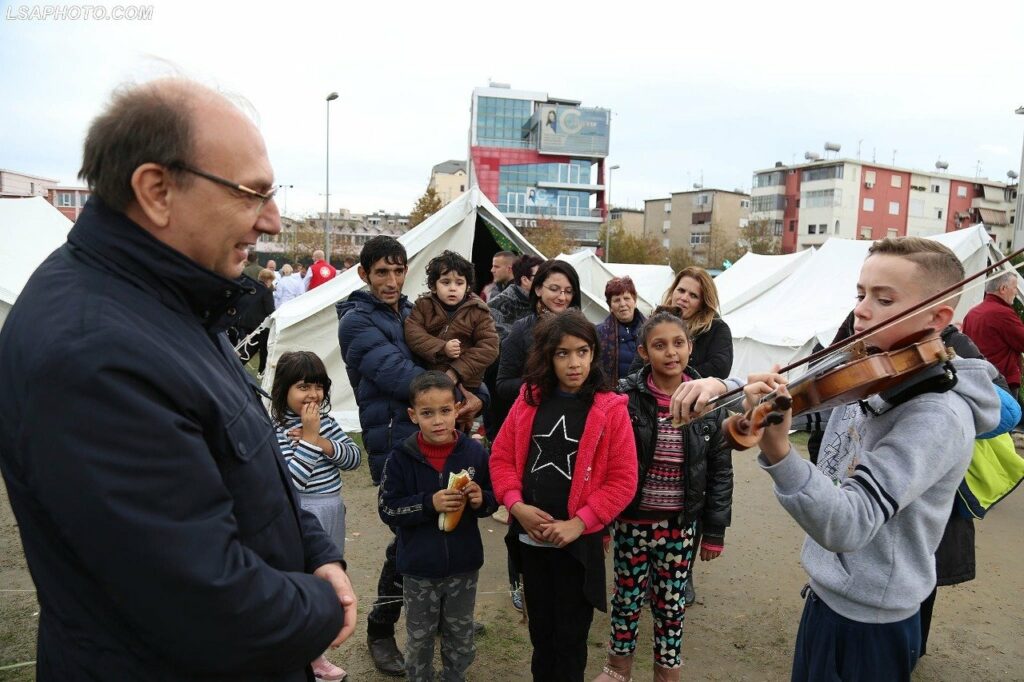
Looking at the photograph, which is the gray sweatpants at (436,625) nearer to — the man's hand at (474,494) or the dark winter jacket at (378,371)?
the man's hand at (474,494)

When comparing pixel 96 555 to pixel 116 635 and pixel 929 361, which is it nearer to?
pixel 116 635

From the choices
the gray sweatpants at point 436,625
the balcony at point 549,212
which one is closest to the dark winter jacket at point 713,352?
the gray sweatpants at point 436,625

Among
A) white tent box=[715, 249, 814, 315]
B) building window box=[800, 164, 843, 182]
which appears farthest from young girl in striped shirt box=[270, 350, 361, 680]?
building window box=[800, 164, 843, 182]

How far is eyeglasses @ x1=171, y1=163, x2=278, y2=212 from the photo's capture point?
1.36 metres

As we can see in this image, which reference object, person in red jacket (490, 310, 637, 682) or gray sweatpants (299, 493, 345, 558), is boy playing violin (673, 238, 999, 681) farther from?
gray sweatpants (299, 493, 345, 558)

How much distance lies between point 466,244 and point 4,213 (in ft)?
31.9

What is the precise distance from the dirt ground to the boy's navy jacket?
824mm

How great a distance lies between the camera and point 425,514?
311 cm

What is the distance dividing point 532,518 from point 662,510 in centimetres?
76

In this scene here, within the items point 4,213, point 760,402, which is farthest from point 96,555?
point 4,213

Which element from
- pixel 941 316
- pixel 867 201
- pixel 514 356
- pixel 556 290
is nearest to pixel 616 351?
pixel 556 290

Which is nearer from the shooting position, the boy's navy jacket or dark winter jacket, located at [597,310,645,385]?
the boy's navy jacket

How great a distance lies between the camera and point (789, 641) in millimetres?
3965

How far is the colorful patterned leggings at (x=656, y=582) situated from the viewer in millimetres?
3357
